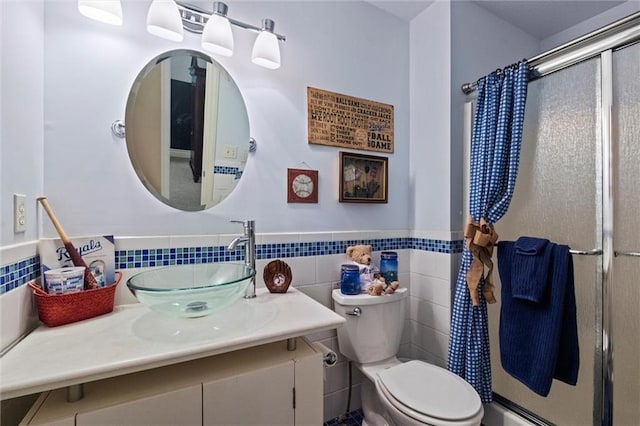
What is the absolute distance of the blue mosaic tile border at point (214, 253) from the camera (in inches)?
32.9

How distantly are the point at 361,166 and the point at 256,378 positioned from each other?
1126 mm

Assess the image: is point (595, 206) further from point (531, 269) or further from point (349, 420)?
point (349, 420)

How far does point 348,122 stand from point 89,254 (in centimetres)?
127

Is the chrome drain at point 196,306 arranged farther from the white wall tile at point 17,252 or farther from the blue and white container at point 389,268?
the blue and white container at point 389,268

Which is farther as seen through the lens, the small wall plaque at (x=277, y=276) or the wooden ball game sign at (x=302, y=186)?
the wooden ball game sign at (x=302, y=186)

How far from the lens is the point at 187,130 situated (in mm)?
1222

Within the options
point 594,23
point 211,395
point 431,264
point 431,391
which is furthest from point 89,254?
point 594,23

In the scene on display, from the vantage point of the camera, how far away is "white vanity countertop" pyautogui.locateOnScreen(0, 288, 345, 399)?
632 millimetres

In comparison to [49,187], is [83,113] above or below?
above

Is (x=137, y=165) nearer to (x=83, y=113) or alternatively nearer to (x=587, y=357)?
(x=83, y=113)

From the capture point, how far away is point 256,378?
83 centimetres

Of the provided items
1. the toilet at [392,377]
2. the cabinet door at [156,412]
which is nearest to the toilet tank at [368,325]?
the toilet at [392,377]

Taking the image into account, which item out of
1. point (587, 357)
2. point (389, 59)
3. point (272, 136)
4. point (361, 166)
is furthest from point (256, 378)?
point (389, 59)

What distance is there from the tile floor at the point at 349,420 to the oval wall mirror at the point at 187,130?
126 cm
